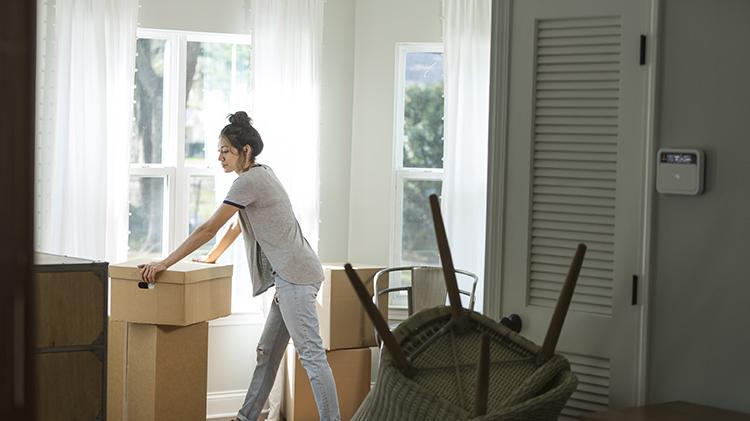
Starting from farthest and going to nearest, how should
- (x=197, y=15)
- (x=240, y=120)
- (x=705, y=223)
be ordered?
(x=197, y=15)
(x=240, y=120)
(x=705, y=223)

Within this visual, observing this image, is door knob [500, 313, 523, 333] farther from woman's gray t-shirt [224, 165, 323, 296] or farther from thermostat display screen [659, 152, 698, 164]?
woman's gray t-shirt [224, 165, 323, 296]

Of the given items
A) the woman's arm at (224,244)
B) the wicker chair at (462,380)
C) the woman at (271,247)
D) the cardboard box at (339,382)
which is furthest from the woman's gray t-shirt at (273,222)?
the wicker chair at (462,380)

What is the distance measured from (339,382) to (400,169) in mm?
1298

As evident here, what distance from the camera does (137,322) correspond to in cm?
417

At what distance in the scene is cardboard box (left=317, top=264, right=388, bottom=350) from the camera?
4621 millimetres

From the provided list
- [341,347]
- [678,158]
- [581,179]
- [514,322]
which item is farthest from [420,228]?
[678,158]

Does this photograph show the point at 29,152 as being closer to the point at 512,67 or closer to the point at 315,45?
the point at 512,67

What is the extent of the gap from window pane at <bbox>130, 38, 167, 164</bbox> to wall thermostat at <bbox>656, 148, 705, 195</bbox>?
3172mm

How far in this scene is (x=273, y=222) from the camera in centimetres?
416

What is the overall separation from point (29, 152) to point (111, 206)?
4348 millimetres

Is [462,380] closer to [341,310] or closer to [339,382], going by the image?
[341,310]

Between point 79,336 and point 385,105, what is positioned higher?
point 385,105

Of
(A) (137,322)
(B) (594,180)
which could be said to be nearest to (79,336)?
(A) (137,322)

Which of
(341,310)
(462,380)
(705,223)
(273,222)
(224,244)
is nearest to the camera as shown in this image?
(462,380)
